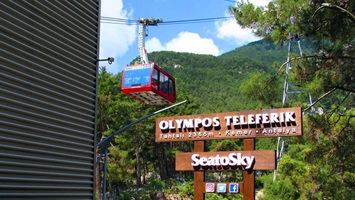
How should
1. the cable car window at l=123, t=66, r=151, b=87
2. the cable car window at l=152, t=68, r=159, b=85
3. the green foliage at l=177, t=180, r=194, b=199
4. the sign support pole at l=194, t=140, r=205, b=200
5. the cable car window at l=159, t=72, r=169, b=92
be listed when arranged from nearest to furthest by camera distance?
the sign support pole at l=194, t=140, r=205, b=200
the cable car window at l=123, t=66, r=151, b=87
the cable car window at l=152, t=68, r=159, b=85
the cable car window at l=159, t=72, r=169, b=92
the green foliage at l=177, t=180, r=194, b=199

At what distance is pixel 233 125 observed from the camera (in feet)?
49.9

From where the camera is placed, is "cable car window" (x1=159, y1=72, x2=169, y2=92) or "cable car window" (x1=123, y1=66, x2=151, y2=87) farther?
"cable car window" (x1=159, y1=72, x2=169, y2=92)

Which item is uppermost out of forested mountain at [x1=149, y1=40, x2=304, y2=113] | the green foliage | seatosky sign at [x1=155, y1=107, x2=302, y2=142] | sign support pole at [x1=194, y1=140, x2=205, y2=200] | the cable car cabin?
forested mountain at [x1=149, y1=40, x2=304, y2=113]

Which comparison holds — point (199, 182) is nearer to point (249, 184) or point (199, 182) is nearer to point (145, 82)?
point (249, 184)

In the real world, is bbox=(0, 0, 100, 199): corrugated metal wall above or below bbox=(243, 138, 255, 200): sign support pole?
above

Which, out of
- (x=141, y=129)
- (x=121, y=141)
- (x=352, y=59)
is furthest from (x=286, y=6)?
(x=141, y=129)

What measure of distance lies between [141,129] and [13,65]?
38669 mm

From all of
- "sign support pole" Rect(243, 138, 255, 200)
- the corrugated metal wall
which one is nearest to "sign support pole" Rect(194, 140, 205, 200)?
"sign support pole" Rect(243, 138, 255, 200)

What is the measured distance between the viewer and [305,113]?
1465cm

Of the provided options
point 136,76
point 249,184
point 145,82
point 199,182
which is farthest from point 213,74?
point 249,184

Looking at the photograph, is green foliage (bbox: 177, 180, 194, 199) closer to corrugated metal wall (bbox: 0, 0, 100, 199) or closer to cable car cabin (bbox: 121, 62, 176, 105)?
cable car cabin (bbox: 121, 62, 176, 105)

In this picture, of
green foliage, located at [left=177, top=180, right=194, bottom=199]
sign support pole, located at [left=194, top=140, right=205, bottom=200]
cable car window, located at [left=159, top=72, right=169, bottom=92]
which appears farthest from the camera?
green foliage, located at [left=177, top=180, right=194, bottom=199]

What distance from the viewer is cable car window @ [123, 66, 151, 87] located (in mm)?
21156

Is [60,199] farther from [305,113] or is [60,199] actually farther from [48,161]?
[305,113]
